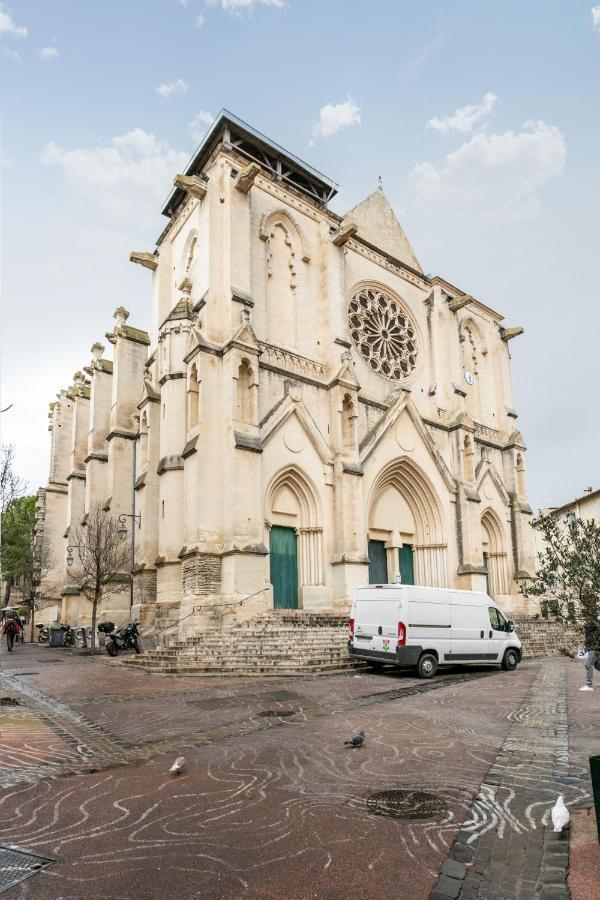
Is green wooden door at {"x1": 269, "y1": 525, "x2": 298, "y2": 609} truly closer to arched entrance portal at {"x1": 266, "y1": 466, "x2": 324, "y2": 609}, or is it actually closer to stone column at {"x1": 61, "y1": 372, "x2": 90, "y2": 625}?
arched entrance portal at {"x1": 266, "y1": 466, "x2": 324, "y2": 609}

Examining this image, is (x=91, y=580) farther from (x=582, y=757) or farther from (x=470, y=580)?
(x=582, y=757)

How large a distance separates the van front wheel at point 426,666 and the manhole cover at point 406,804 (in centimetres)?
859

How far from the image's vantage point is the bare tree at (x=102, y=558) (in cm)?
2300

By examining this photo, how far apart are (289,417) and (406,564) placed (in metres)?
9.40

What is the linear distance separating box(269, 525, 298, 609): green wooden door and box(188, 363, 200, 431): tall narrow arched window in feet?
16.2

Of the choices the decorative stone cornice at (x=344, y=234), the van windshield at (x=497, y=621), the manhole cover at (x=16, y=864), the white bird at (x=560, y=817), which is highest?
the decorative stone cornice at (x=344, y=234)

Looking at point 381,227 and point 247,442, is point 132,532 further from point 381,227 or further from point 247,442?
point 381,227

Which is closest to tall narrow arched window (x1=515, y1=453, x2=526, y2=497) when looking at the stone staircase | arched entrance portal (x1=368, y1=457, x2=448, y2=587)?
arched entrance portal (x1=368, y1=457, x2=448, y2=587)

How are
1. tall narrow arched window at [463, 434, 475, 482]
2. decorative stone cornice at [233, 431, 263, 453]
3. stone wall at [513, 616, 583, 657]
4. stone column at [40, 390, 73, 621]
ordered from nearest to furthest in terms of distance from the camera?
decorative stone cornice at [233, 431, 263, 453] → stone wall at [513, 616, 583, 657] → tall narrow arched window at [463, 434, 475, 482] → stone column at [40, 390, 73, 621]

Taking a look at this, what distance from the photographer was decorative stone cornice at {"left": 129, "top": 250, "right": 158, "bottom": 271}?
27328 mm

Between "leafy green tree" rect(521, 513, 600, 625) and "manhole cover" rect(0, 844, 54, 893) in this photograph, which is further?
"leafy green tree" rect(521, 513, 600, 625)

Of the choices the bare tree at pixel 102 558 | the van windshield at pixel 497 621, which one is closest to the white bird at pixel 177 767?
the van windshield at pixel 497 621

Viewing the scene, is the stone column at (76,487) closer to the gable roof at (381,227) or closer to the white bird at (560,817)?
the gable roof at (381,227)

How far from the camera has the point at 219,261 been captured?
23078mm
